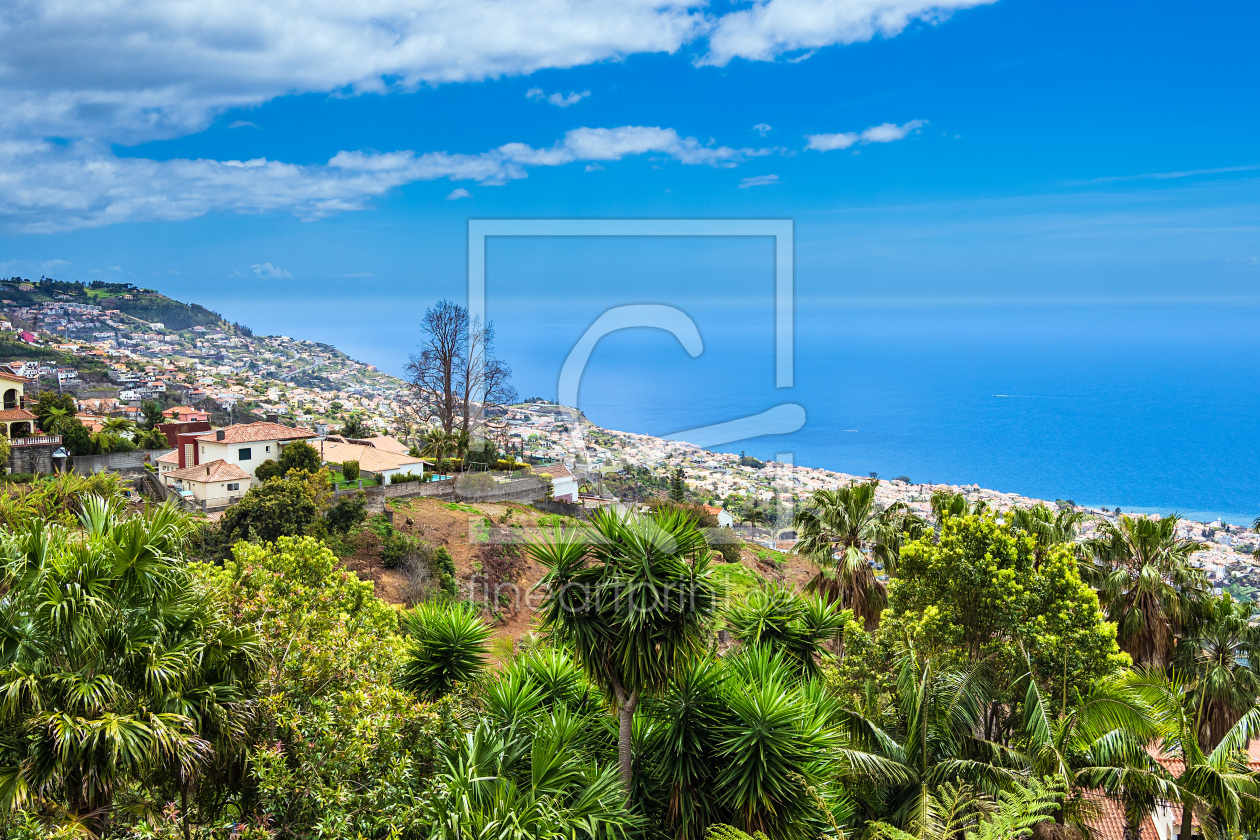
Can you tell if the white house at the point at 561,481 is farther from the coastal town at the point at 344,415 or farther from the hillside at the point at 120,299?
the hillside at the point at 120,299

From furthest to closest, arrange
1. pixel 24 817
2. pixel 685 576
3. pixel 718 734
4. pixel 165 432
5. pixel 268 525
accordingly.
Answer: pixel 165 432 → pixel 268 525 → pixel 718 734 → pixel 685 576 → pixel 24 817

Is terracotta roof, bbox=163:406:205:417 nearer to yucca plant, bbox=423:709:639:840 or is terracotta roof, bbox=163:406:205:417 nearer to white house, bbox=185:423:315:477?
white house, bbox=185:423:315:477

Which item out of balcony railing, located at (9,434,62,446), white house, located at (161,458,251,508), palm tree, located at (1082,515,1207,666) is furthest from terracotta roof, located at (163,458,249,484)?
palm tree, located at (1082,515,1207,666)

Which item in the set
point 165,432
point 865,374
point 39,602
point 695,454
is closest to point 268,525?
point 39,602

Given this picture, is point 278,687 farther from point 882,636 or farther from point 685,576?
point 882,636

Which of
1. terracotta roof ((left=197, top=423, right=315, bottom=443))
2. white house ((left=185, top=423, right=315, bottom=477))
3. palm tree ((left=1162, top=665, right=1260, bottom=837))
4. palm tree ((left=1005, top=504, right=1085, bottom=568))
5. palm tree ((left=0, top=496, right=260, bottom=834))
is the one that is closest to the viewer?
palm tree ((left=0, top=496, right=260, bottom=834))

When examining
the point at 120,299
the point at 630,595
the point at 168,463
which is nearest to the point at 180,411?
the point at 168,463

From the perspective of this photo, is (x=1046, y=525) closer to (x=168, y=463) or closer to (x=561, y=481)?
(x=561, y=481)
